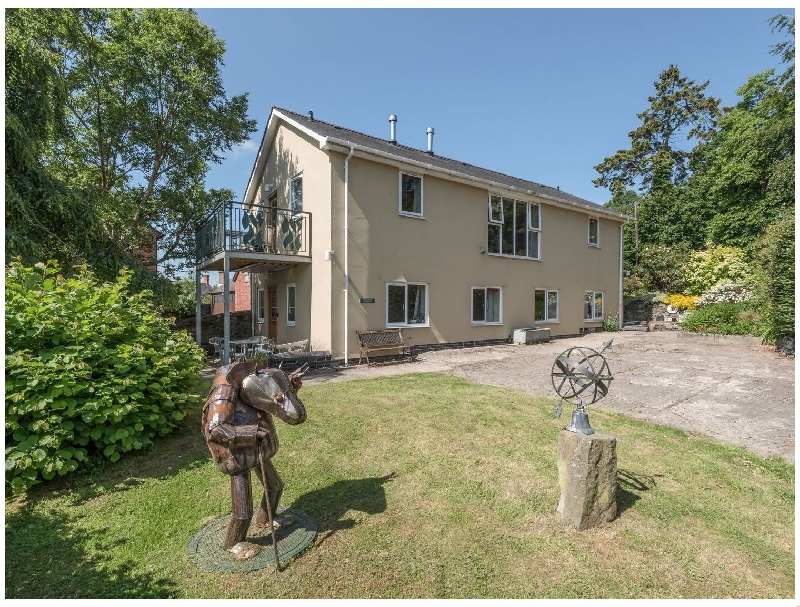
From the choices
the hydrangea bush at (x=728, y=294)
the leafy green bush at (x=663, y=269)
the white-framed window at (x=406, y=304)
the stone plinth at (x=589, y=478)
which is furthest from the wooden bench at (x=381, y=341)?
the leafy green bush at (x=663, y=269)

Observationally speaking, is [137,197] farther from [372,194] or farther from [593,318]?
[593,318]

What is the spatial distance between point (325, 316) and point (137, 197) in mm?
11846

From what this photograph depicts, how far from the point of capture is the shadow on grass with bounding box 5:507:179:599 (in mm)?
2697

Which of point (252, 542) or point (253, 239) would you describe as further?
point (253, 239)

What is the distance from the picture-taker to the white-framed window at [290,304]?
529 inches

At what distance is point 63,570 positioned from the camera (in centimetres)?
290

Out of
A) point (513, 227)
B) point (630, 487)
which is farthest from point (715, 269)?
point (630, 487)

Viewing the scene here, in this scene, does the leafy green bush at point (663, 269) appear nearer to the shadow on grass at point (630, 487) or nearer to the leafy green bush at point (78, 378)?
the shadow on grass at point (630, 487)

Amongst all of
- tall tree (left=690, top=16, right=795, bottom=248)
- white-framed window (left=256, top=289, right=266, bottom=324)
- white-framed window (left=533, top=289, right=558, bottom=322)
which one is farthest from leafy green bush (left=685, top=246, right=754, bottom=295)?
white-framed window (left=256, top=289, right=266, bottom=324)

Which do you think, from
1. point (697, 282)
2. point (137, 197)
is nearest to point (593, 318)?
point (697, 282)

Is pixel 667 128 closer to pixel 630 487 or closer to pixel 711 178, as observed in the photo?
pixel 711 178

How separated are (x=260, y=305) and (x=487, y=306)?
9.40 metres

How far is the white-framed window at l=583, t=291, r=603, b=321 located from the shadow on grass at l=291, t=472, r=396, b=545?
58.2 ft

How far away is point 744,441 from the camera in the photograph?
5.42m
